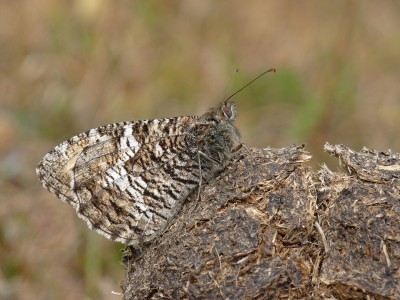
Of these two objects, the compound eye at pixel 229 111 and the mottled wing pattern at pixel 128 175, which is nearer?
the mottled wing pattern at pixel 128 175

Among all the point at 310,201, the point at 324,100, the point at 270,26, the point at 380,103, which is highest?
the point at 270,26

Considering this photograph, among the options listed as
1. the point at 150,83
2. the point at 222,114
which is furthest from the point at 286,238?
the point at 150,83

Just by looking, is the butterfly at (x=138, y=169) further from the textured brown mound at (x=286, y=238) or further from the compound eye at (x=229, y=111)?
the textured brown mound at (x=286, y=238)

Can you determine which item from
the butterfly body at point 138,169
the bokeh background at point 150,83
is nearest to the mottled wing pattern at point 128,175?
the butterfly body at point 138,169

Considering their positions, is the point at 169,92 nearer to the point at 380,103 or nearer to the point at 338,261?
the point at 380,103

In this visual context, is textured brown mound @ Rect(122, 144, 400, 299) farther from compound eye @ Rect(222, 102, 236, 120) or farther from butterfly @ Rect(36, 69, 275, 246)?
compound eye @ Rect(222, 102, 236, 120)

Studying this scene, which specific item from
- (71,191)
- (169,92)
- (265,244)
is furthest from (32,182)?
(265,244)

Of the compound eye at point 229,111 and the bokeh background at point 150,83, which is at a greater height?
the bokeh background at point 150,83

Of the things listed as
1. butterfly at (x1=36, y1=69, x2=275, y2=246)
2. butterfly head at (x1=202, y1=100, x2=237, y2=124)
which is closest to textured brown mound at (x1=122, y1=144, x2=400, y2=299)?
butterfly at (x1=36, y1=69, x2=275, y2=246)
